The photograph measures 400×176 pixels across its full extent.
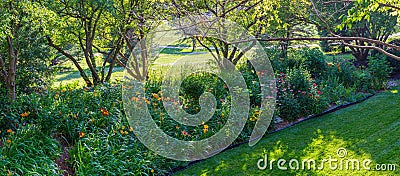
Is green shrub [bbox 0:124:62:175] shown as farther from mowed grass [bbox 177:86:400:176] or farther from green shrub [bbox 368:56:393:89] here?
green shrub [bbox 368:56:393:89]

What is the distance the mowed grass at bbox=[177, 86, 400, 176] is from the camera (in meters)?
3.35

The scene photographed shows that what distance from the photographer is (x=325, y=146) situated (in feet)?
12.5

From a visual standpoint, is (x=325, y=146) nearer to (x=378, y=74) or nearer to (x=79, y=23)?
(x=378, y=74)

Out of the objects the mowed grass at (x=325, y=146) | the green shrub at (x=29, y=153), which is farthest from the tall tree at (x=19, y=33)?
the mowed grass at (x=325, y=146)

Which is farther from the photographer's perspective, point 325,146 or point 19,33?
point 19,33

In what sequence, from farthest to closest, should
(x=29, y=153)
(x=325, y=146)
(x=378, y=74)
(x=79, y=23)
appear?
(x=378, y=74) < (x=79, y=23) < (x=325, y=146) < (x=29, y=153)

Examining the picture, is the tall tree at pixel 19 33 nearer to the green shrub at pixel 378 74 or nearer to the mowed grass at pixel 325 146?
the mowed grass at pixel 325 146

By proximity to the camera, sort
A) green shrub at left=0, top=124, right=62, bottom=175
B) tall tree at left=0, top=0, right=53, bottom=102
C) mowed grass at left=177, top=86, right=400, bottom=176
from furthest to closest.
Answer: tall tree at left=0, top=0, right=53, bottom=102, mowed grass at left=177, top=86, right=400, bottom=176, green shrub at left=0, top=124, right=62, bottom=175

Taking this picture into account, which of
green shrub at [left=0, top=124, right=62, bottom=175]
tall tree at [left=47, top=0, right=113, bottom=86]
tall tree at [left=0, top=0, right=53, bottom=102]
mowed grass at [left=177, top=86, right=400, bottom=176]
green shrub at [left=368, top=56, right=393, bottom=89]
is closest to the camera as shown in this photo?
green shrub at [left=0, top=124, right=62, bottom=175]

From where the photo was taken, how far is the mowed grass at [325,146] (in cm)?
335

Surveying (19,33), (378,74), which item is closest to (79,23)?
(19,33)

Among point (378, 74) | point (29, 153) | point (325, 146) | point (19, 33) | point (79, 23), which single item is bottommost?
point (325, 146)

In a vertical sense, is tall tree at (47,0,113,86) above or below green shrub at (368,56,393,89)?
above

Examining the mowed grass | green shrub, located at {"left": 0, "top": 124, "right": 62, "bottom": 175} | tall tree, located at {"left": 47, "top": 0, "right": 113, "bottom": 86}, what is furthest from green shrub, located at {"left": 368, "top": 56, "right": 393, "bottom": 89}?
green shrub, located at {"left": 0, "top": 124, "right": 62, "bottom": 175}
